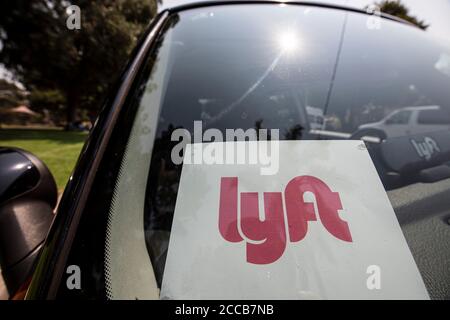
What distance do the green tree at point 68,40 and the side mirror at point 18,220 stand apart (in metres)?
14.8

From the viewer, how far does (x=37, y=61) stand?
1642cm

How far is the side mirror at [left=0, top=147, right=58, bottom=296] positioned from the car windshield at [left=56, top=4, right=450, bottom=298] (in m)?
0.54

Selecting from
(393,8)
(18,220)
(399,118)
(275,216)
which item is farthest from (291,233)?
(393,8)

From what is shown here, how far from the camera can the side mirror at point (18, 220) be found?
0.96 m

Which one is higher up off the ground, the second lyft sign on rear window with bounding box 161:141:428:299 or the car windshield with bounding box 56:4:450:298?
the car windshield with bounding box 56:4:450:298

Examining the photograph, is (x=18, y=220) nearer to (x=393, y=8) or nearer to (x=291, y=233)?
(x=291, y=233)

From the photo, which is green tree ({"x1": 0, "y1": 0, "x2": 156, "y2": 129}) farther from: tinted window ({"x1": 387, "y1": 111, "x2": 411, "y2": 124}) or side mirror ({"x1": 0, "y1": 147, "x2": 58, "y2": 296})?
tinted window ({"x1": 387, "y1": 111, "x2": 411, "y2": 124})

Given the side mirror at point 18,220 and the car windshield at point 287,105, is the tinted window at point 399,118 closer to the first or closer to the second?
the car windshield at point 287,105

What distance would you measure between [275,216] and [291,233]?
53 mm

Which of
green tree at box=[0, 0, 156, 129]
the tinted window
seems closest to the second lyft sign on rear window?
the tinted window

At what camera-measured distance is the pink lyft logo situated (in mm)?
620

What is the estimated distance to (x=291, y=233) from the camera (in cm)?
63
